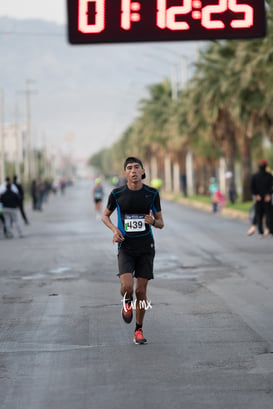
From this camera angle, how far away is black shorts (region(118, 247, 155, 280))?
9.66 m

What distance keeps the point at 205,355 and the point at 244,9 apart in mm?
5352

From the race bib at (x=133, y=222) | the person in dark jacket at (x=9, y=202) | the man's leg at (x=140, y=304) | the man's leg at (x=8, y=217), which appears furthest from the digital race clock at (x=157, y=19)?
the man's leg at (x=8, y=217)

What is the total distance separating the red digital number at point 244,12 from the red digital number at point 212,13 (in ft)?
0.32

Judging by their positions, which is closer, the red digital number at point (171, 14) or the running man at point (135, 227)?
the running man at point (135, 227)

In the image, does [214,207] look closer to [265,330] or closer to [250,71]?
[250,71]

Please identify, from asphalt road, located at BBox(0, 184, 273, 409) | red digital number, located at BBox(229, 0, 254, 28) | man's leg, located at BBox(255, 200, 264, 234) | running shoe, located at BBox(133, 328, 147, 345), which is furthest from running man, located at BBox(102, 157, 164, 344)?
man's leg, located at BBox(255, 200, 264, 234)

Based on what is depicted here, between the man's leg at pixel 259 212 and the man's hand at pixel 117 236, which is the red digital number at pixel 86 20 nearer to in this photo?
the man's hand at pixel 117 236

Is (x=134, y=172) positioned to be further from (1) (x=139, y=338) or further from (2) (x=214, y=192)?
(2) (x=214, y=192)

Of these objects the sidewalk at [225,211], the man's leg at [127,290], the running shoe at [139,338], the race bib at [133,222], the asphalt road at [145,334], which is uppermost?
the race bib at [133,222]

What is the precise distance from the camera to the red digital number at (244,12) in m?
12.4

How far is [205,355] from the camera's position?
8836mm

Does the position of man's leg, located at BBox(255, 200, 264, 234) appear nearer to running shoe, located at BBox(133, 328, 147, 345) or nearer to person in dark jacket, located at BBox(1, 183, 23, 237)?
person in dark jacket, located at BBox(1, 183, 23, 237)

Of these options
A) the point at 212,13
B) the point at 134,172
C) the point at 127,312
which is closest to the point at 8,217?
the point at 212,13

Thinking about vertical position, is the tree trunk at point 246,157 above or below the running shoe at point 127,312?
above
